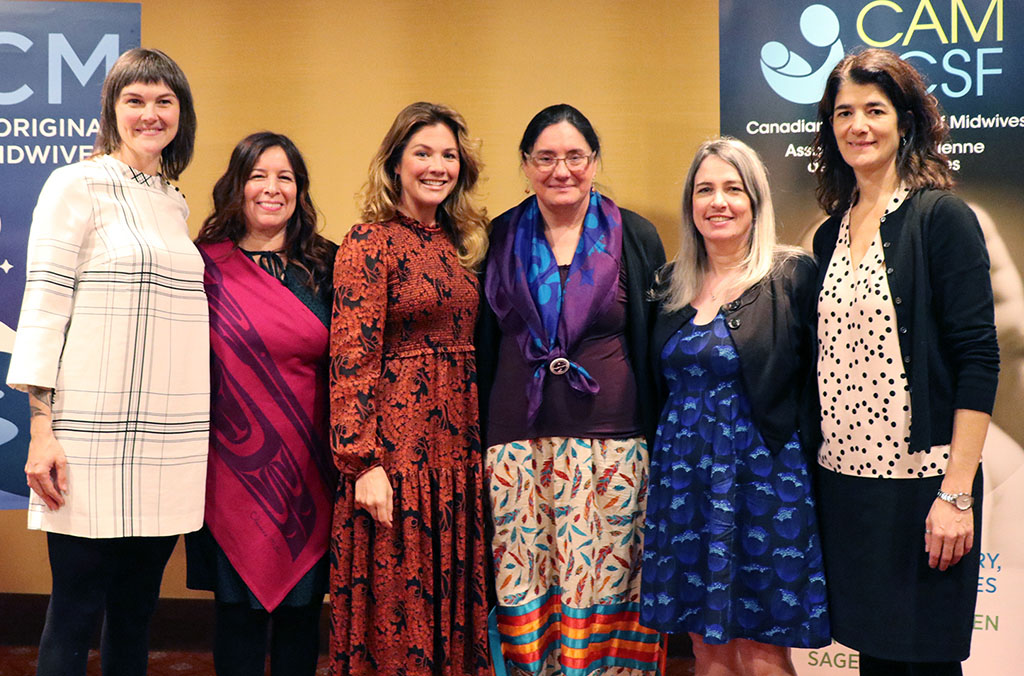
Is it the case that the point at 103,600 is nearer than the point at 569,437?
Yes

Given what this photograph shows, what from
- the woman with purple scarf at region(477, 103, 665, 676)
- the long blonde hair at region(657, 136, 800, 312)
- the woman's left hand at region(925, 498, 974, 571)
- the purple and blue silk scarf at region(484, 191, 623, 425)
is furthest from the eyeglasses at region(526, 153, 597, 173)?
the woman's left hand at region(925, 498, 974, 571)

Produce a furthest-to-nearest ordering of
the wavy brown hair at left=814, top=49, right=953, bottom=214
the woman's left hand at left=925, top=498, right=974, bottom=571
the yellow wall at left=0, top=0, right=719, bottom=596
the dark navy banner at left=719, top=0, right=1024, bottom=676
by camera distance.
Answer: the yellow wall at left=0, top=0, right=719, bottom=596 → the dark navy banner at left=719, top=0, right=1024, bottom=676 → the wavy brown hair at left=814, top=49, right=953, bottom=214 → the woman's left hand at left=925, top=498, right=974, bottom=571

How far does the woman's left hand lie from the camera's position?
1.85m

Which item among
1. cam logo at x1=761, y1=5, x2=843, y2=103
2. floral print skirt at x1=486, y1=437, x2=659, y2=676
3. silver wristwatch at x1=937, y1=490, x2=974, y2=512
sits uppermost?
cam logo at x1=761, y1=5, x2=843, y2=103

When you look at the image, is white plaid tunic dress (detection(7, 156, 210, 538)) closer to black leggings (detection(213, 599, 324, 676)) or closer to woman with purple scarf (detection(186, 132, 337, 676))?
woman with purple scarf (detection(186, 132, 337, 676))

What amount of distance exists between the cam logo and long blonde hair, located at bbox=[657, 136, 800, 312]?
0.73 meters

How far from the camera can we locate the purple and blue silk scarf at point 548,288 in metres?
2.36

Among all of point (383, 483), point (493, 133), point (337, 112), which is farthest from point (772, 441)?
point (337, 112)

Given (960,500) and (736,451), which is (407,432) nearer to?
(736,451)

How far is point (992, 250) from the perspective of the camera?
2.81 m

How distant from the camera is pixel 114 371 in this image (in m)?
2.11

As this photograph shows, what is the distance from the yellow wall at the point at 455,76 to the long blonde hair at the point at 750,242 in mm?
833

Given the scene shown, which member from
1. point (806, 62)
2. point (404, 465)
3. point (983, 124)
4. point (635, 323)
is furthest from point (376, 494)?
point (983, 124)

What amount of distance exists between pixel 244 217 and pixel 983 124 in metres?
2.26
